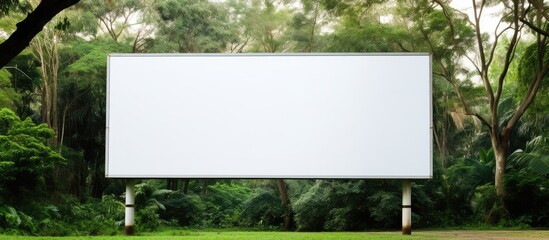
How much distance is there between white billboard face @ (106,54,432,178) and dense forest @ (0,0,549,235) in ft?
8.40

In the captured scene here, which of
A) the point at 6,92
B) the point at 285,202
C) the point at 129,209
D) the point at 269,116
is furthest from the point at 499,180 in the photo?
the point at 6,92

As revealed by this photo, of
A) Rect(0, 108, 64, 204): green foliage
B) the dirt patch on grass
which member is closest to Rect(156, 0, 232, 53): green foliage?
Rect(0, 108, 64, 204): green foliage

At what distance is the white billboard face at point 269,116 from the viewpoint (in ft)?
54.8

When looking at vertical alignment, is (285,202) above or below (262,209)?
above

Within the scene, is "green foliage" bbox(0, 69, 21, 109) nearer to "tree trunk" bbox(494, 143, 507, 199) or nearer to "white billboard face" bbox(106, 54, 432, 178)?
"white billboard face" bbox(106, 54, 432, 178)

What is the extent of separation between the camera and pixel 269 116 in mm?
17000

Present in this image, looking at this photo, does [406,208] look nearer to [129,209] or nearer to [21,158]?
[129,209]

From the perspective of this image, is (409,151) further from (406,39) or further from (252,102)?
(406,39)

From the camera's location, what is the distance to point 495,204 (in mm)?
21281

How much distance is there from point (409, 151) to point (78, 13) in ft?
46.6

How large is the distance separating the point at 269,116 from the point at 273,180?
9689 mm

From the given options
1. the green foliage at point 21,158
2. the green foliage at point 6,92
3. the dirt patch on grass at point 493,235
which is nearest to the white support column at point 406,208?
the dirt patch on grass at point 493,235

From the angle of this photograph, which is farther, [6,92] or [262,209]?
[262,209]

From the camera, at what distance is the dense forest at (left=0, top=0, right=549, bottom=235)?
20.5m
